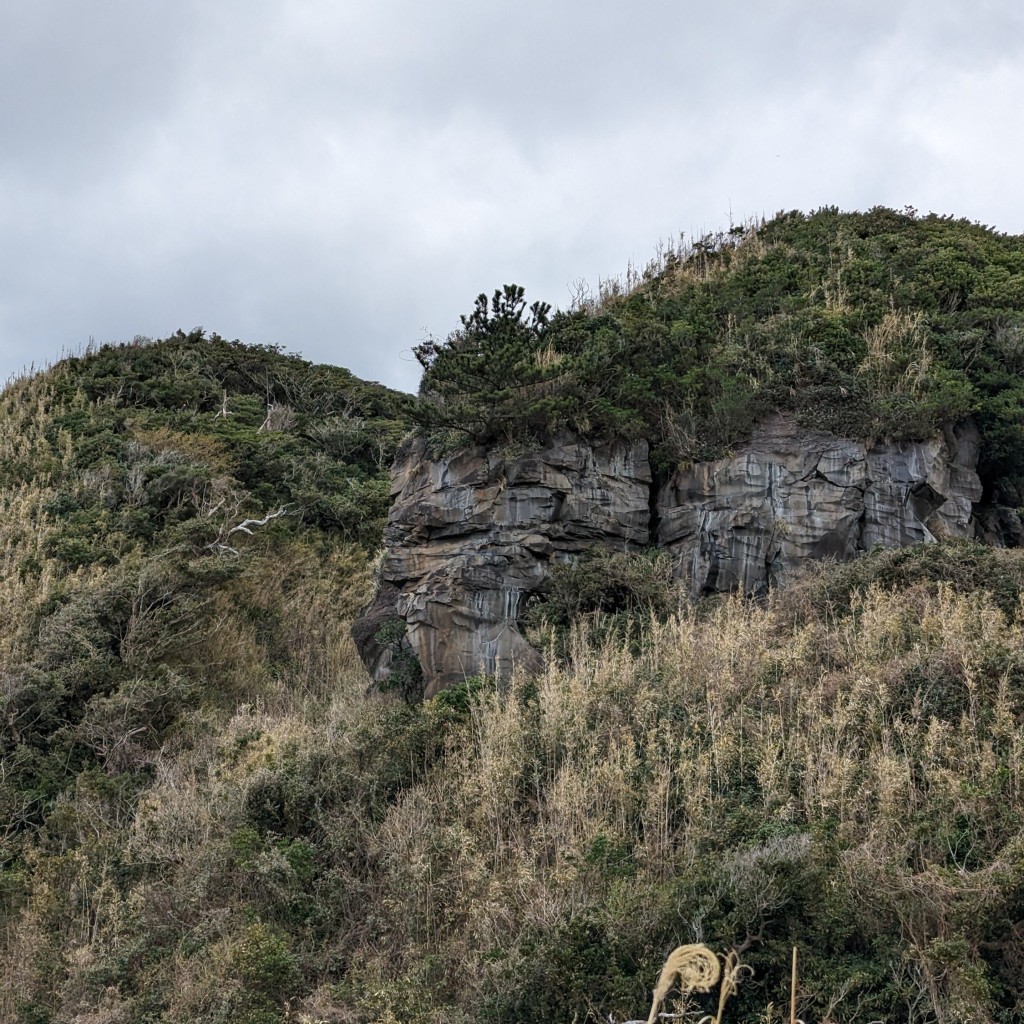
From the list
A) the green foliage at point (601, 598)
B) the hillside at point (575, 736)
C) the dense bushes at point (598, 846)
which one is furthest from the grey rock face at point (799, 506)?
the dense bushes at point (598, 846)

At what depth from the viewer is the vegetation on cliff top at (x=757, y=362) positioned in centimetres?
1146

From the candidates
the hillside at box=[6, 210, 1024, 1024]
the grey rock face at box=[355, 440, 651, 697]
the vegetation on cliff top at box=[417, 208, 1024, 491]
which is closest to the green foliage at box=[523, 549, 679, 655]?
the hillside at box=[6, 210, 1024, 1024]

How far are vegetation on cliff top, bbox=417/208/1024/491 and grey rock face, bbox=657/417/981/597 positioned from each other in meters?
0.32

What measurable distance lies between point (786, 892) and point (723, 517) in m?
6.83

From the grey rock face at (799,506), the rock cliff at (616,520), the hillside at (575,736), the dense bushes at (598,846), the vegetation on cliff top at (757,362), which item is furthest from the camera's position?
the vegetation on cliff top at (757,362)

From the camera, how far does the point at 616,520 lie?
11438mm

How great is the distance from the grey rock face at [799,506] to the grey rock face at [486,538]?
0.80 meters

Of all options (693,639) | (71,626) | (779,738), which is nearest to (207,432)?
(71,626)

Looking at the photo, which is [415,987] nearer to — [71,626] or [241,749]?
[241,749]

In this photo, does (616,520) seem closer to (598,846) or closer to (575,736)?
(575,736)

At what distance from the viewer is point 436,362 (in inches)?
466

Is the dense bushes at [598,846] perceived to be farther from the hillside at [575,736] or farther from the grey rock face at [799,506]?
the grey rock face at [799,506]

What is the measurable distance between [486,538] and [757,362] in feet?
15.6

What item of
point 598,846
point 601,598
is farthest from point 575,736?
point 601,598
